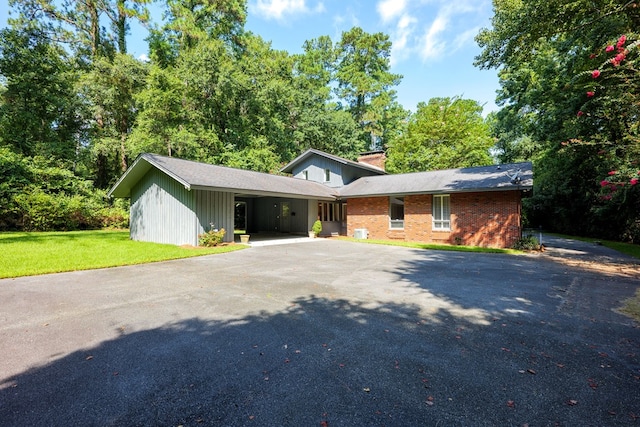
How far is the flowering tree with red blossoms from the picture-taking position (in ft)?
26.5

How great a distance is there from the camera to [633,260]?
9867mm

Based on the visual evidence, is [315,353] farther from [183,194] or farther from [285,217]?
[285,217]

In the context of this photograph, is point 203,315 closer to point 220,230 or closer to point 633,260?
point 220,230

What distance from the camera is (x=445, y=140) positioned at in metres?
28.1

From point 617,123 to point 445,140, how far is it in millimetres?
15974

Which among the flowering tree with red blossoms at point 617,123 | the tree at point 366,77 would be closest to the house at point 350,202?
the flowering tree with red blossoms at point 617,123

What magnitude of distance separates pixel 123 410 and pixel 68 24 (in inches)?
1376

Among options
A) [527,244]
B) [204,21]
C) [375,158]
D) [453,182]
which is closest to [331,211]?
[453,182]

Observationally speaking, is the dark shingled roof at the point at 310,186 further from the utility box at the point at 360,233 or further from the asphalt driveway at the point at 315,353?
the asphalt driveway at the point at 315,353

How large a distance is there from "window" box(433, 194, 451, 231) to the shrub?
3088 millimetres

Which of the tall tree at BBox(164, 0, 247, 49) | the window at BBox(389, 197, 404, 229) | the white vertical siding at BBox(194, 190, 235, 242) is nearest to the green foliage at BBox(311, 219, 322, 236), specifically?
the window at BBox(389, 197, 404, 229)

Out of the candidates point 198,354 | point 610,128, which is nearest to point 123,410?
point 198,354

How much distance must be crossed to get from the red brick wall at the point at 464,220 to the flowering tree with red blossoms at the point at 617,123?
327 centimetres

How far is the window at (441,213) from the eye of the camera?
48.8 ft
